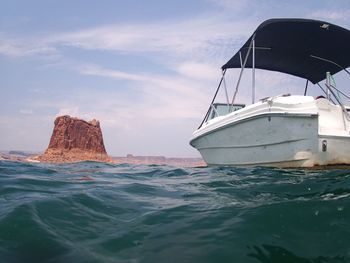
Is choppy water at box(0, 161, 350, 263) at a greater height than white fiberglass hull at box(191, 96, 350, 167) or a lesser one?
lesser

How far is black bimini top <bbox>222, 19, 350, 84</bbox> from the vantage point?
853 cm

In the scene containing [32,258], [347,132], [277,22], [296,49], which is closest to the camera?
[32,258]

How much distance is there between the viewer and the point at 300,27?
8617 mm

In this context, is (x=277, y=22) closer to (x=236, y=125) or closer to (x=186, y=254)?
(x=236, y=125)

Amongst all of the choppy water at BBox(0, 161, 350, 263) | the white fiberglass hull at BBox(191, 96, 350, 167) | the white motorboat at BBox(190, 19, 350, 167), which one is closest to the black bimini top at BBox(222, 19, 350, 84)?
the white motorboat at BBox(190, 19, 350, 167)

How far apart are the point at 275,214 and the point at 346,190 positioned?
1587 millimetres

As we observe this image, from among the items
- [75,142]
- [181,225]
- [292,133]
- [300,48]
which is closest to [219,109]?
[300,48]

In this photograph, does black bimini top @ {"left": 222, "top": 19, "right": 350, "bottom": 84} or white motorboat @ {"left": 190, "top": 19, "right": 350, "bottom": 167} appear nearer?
white motorboat @ {"left": 190, "top": 19, "right": 350, "bottom": 167}

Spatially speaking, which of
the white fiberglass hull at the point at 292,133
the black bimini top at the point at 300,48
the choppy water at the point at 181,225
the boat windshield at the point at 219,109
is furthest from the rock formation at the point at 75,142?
the choppy water at the point at 181,225

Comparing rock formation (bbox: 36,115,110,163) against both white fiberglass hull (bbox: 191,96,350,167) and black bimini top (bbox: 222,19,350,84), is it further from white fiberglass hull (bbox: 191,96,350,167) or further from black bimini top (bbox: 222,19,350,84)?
white fiberglass hull (bbox: 191,96,350,167)

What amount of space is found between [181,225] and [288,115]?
176 inches

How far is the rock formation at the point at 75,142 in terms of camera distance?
5119 cm

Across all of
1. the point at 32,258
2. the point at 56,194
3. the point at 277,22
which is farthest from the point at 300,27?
the point at 32,258

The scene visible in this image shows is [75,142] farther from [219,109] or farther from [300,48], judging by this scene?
[300,48]
